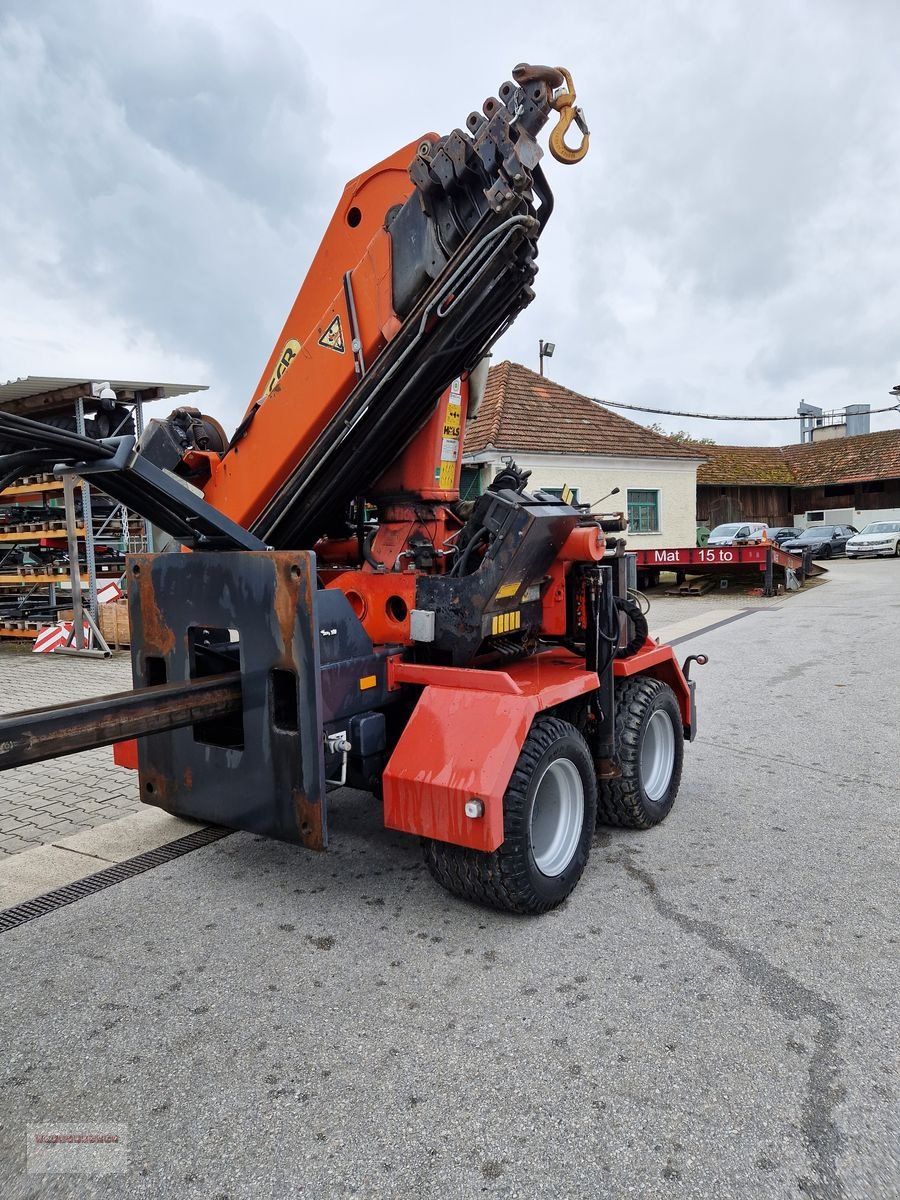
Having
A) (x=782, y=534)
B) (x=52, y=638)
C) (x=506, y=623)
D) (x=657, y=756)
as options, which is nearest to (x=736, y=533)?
(x=782, y=534)

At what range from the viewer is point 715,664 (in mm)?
9805

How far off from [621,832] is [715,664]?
5.88 m

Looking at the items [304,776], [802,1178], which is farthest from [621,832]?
[802,1178]

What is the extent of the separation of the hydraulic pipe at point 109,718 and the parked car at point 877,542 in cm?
3228

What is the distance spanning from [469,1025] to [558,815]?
1164 millimetres

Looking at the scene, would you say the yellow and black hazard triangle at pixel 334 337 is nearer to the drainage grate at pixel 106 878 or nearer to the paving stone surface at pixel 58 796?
the drainage grate at pixel 106 878

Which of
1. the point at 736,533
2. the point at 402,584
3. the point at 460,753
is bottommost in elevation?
the point at 460,753

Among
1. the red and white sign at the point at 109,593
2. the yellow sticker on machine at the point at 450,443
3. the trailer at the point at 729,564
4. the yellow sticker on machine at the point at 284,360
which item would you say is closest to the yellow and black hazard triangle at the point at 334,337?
the yellow sticker on machine at the point at 284,360

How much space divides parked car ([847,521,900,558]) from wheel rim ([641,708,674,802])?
1179 inches

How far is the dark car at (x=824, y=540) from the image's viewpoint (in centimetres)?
3209

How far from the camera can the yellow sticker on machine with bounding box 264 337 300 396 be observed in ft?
12.3

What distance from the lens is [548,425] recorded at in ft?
70.7

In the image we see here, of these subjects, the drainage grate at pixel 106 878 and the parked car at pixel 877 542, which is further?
the parked car at pixel 877 542

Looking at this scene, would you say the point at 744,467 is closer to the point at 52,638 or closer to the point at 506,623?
the point at 52,638
